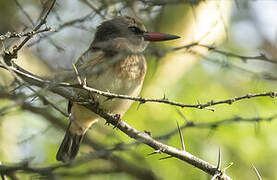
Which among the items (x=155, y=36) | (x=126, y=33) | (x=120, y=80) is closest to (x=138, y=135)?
(x=120, y=80)

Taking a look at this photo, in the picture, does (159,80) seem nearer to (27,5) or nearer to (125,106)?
(125,106)

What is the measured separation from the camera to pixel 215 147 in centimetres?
454

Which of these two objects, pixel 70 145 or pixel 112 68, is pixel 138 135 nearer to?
pixel 112 68

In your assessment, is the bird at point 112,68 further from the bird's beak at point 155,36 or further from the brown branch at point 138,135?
the brown branch at point 138,135

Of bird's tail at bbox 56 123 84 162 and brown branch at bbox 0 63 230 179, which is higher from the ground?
brown branch at bbox 0 63 230 179

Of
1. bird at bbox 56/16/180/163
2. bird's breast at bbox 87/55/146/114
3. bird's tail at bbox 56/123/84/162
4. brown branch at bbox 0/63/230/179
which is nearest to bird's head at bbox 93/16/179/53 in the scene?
bird at bbox 56/16/180/163

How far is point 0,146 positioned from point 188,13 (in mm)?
2671

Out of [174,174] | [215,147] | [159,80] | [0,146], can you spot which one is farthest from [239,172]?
[0,146]

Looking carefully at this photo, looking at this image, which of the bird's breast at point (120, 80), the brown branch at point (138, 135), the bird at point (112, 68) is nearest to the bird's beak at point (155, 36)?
the bird at point (112, 68)

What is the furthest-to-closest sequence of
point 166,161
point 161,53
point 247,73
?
point 166,161
point 247,73
point 161,53

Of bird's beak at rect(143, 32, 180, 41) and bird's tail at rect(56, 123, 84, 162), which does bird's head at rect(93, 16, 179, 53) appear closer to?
bird's beak at rect(143, 32, 180, 41)

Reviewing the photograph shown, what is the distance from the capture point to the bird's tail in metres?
4.30

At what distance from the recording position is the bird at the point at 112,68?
12.0ft

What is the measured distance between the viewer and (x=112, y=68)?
3676mm
